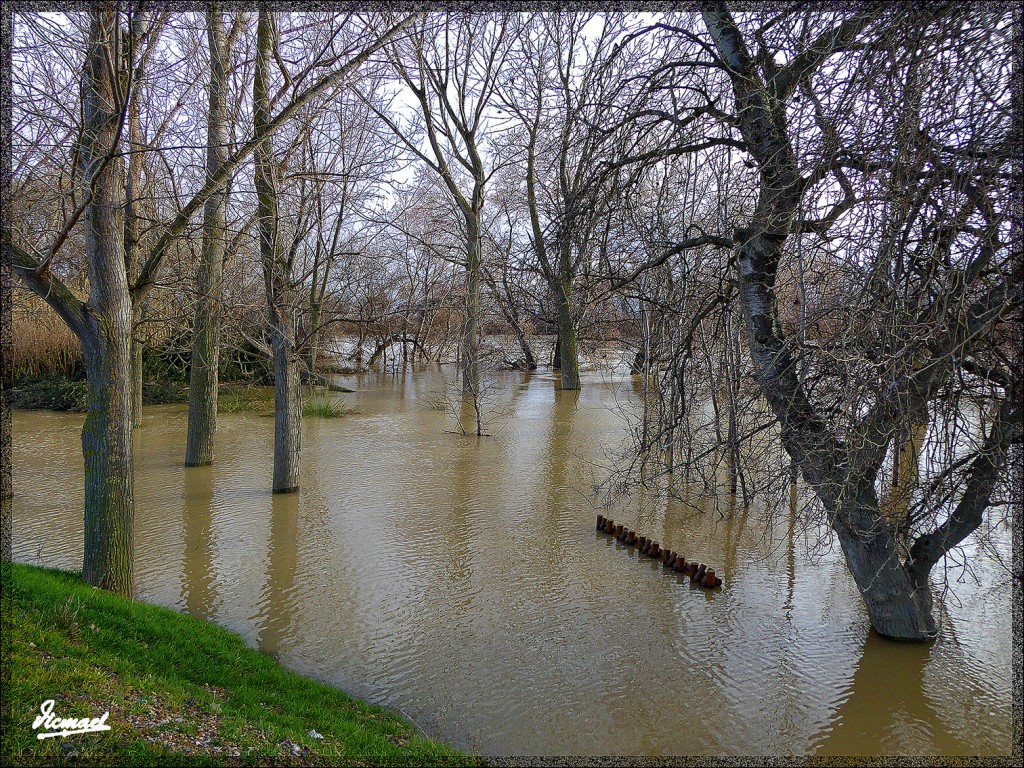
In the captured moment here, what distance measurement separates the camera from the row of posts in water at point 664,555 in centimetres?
716

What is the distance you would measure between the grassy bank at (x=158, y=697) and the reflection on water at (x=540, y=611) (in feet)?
1.73

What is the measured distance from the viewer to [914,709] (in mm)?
4906

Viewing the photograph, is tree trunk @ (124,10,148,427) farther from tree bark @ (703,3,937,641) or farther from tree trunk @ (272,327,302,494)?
tree bark @ (703,3,937,641)

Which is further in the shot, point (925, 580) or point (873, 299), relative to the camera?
point (925, 580)

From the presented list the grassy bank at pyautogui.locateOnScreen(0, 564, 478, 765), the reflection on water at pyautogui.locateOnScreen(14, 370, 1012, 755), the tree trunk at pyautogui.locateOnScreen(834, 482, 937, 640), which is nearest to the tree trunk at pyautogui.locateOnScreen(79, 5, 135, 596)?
the grassy bank at pyautogui.locateOnScreen(0, 564, 478, 765)

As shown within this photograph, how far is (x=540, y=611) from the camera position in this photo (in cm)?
656

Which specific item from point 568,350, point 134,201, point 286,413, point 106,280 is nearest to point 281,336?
point 286,413

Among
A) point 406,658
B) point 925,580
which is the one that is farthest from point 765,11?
point 406,658

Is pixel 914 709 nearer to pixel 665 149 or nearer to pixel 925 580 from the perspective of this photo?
pixel 925 580

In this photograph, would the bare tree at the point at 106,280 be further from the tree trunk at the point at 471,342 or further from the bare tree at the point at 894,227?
the tree trunk at the point at 471,342

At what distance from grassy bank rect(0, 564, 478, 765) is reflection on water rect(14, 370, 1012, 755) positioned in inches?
20.8

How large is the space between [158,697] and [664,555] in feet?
17.6

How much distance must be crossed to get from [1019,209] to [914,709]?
338 cm

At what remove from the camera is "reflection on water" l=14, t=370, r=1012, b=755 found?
480cm
